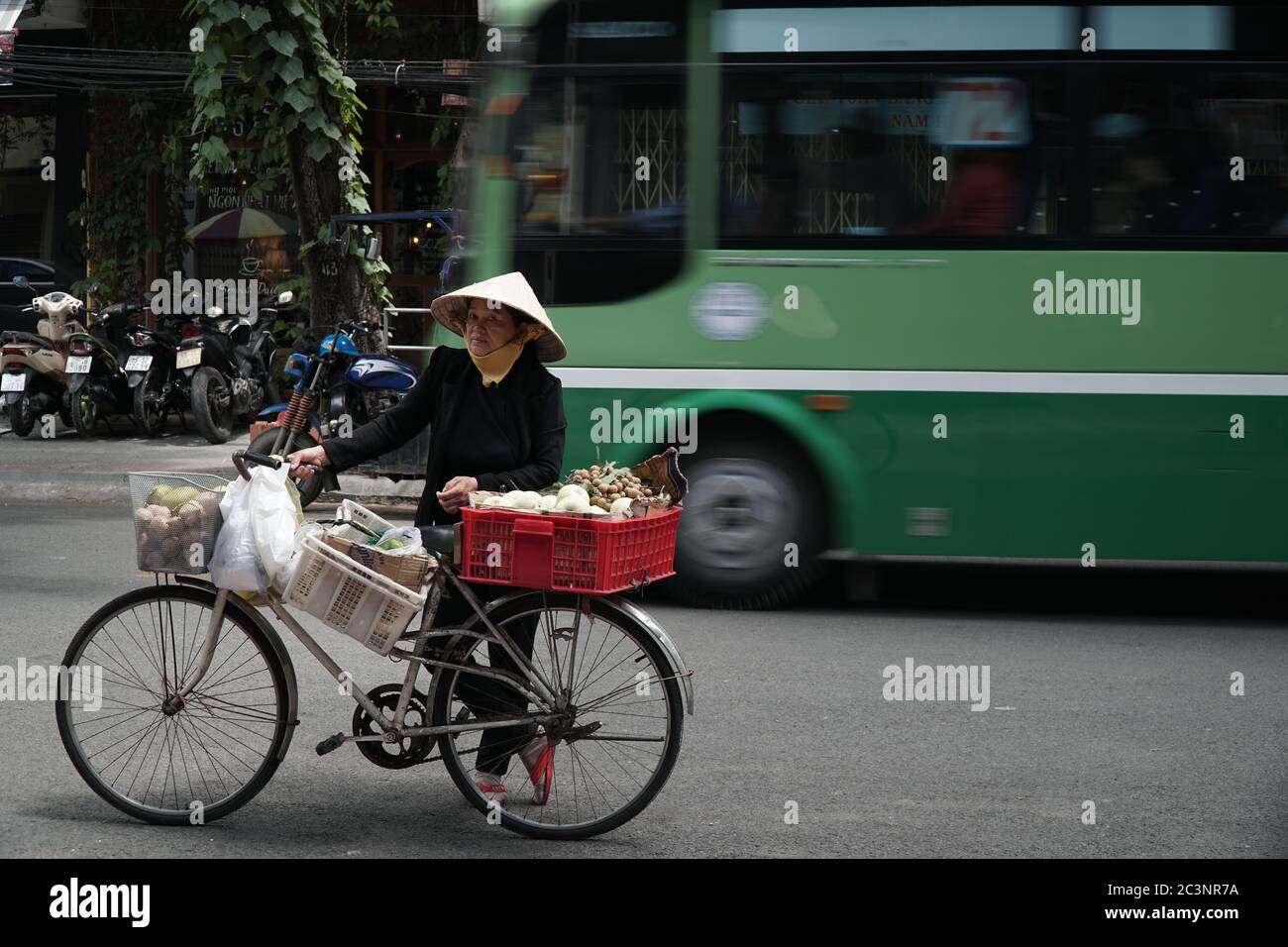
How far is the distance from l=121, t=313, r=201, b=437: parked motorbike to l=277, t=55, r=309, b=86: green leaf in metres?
3.36

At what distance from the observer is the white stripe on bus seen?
26.6 feet

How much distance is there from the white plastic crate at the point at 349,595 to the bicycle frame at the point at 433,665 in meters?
0.10

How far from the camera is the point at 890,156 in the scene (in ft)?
27.2

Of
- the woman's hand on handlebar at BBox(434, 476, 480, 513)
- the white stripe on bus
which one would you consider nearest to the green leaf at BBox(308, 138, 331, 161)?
the white stripe on bus

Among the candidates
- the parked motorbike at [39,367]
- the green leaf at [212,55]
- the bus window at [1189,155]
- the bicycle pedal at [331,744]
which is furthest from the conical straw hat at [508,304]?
the parked motorbike at [39,367]

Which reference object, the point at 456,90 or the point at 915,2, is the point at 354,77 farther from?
the point at 915,2

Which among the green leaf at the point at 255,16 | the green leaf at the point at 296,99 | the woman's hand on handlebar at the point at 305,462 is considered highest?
the green leaf at the point at 255,16

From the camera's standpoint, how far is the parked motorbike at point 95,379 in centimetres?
1508

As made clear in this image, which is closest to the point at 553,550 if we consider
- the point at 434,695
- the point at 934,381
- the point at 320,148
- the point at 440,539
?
the point at 440,539

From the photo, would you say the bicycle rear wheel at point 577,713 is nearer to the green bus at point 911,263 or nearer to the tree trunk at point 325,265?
the green bus at point 911,263

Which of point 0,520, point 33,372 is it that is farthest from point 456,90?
point 0,520

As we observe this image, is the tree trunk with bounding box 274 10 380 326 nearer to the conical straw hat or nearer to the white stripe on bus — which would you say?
the white stripe on bus

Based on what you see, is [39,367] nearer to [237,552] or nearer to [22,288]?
[22,288]

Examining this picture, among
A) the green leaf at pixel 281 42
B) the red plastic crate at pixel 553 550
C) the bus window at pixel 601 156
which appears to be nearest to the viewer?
the red plastic crate at pixel 553 550
